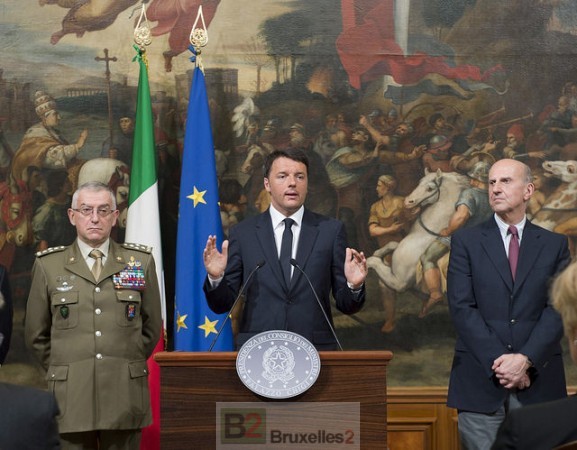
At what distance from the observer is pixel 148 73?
22.4 ft

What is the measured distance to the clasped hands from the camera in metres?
4.63

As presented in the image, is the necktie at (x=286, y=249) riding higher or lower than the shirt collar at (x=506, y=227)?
lower

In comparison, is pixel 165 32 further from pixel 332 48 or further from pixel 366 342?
pixel 366 342

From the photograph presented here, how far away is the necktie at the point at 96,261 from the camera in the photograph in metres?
5.07

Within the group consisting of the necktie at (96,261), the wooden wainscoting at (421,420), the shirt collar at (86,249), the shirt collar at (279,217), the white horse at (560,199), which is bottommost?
the wooden wainscoting at (421,420)

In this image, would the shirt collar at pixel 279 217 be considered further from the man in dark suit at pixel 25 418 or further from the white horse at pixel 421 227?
the man in dark suit at pixel 25 418

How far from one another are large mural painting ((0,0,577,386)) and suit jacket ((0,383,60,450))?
423 cm

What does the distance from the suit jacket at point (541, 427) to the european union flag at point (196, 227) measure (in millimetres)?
4056

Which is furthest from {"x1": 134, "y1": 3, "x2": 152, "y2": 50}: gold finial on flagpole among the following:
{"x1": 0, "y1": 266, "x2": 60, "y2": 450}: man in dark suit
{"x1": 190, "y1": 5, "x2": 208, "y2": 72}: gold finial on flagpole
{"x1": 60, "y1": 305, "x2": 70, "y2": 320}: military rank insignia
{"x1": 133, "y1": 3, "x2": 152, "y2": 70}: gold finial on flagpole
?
{"x1": 0, "y1": 266, "x2": 60, "y2": 450}: man in dark suit

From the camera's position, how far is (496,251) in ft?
16.4

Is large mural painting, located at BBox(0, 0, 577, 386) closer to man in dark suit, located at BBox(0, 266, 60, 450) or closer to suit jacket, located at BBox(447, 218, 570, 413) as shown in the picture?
suit jacket, located at BBox(447, 218, 570, 413)

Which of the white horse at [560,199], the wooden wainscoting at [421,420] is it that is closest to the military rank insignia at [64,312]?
the wooden wainscoting at [421,420]

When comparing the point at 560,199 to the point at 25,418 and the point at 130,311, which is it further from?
the point at 25,418

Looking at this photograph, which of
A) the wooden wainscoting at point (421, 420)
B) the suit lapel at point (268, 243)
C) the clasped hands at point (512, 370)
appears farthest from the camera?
the wooden wainscoting at point (421, 420)
